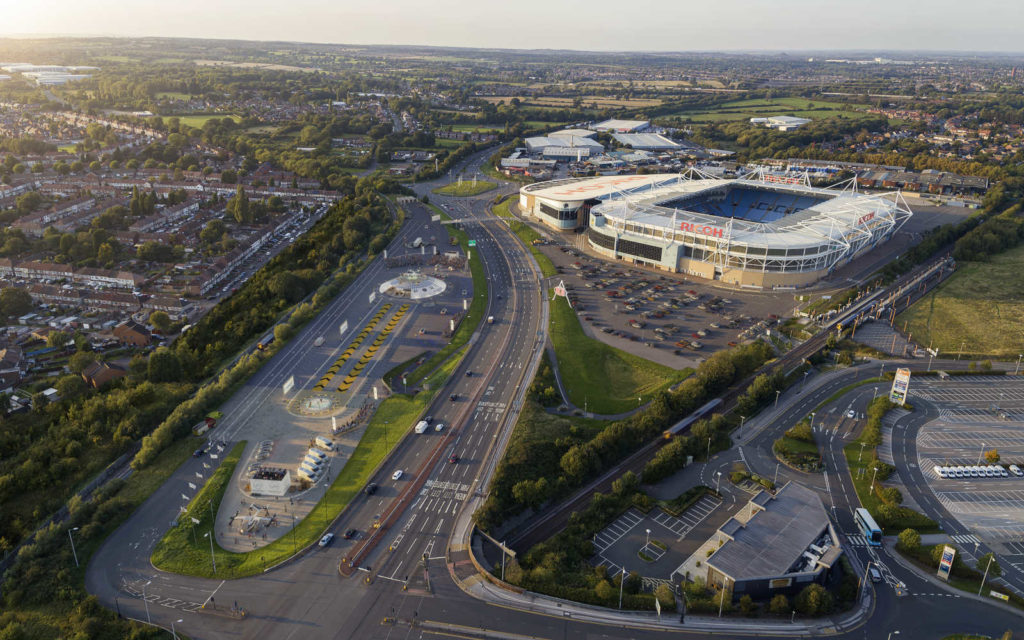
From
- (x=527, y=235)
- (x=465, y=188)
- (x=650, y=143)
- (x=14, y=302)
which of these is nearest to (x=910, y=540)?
(x=527, y=235)

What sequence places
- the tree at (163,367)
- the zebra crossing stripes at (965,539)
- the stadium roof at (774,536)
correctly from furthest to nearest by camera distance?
the tree at (163,367) → the zebra crossing stripes at (965,539) → the stadium roof at (774,536)

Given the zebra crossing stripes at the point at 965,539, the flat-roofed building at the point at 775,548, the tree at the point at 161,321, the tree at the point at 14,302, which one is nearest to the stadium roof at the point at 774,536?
the flat-roofed building at the point at 775,548

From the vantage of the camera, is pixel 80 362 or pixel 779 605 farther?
pixel 80 362

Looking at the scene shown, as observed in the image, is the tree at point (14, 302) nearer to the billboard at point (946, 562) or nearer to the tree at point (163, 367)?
the tree at point (163, 367)

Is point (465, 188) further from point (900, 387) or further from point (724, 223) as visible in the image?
point (900, 387)

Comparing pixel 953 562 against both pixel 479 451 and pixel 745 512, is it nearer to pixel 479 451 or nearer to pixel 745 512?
pixel 745 512

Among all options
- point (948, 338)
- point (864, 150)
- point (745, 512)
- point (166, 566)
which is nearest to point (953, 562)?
point (745, 512)
